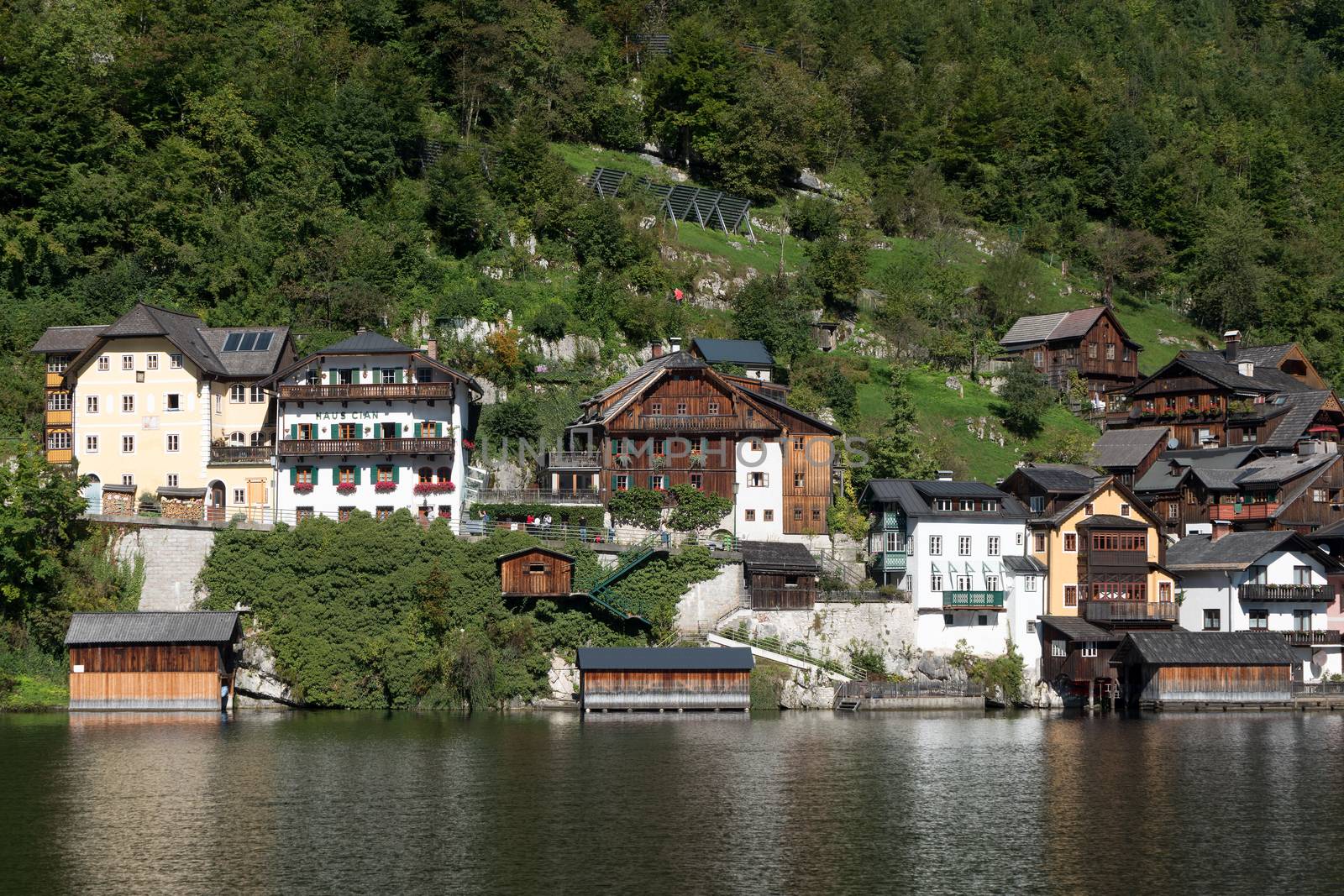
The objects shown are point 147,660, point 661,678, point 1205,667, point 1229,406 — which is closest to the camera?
point 147,660

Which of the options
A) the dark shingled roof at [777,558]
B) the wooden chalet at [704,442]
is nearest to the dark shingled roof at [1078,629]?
the dark shingled roof at [777,558]

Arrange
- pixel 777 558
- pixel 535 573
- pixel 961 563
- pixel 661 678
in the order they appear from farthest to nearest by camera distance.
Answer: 1. pixel 961 563
2. pixel 777 558
3. pixel 535 573
4. pixel 661 678

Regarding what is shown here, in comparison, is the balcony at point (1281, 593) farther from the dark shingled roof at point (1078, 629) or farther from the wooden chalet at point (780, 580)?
the wooden chalet at point (780, 580)

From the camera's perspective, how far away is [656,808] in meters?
48.7

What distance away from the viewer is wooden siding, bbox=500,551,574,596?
75938mm

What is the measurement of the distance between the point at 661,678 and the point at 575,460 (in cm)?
1836

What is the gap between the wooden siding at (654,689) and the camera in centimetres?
7306

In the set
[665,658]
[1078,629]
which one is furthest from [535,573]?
[1078,629]

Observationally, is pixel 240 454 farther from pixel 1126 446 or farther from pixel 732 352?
pixel 1126 446

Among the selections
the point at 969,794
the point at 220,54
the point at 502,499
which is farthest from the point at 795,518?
the point at 220,54

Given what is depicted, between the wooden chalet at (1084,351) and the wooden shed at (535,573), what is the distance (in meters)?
47.1

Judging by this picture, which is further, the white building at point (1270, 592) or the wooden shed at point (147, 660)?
the white building at point (1270, 592)

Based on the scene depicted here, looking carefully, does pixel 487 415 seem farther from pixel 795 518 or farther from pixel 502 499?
pixel 795 518

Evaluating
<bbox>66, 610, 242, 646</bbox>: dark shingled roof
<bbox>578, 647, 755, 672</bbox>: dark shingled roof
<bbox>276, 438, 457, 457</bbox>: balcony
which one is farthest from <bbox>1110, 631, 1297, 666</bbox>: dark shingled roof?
<bbox>66, 610, 242, 646</bbox>: dark shingled roof
